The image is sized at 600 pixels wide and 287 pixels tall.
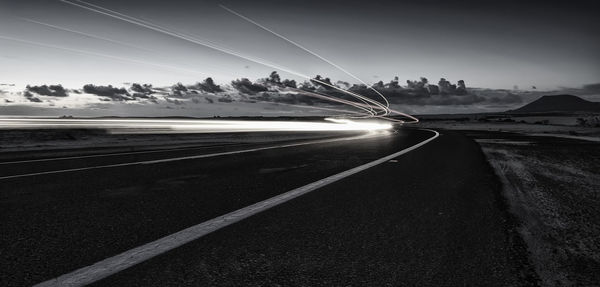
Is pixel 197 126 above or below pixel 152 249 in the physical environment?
below

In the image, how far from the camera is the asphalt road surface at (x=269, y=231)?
2385mm

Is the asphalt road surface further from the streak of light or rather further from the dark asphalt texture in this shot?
the streak of light

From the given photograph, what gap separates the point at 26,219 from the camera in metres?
3.67

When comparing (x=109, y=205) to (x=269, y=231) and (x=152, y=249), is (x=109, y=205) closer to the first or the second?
(x=152, y=249)

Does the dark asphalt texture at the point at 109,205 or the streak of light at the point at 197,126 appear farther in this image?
the streak of light at the point at 197,126

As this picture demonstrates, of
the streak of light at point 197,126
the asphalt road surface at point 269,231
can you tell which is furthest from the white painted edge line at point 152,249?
the streak of light at point 197,126

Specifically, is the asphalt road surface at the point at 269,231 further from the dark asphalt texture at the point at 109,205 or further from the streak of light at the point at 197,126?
the streak of light at the point at 197,126

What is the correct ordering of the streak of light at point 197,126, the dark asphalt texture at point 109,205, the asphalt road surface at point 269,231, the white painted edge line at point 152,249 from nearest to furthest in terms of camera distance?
the white painted edge line at point 152,249 < the asphalt road surface at point 269,231 < the dark asphalt texture at point 109,205 < the streak of light at point 197,126

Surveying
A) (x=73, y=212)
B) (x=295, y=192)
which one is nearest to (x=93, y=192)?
(x=73, y=212)

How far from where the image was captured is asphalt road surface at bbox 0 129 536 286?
238 cm

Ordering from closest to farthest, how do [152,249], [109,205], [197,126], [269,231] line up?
[152,249], [269,231], [109,205], [197,126]

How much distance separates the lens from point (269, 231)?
330 centimetres

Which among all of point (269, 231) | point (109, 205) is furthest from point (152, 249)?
point (109, 205)

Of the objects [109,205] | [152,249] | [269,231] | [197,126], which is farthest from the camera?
[197,126]
